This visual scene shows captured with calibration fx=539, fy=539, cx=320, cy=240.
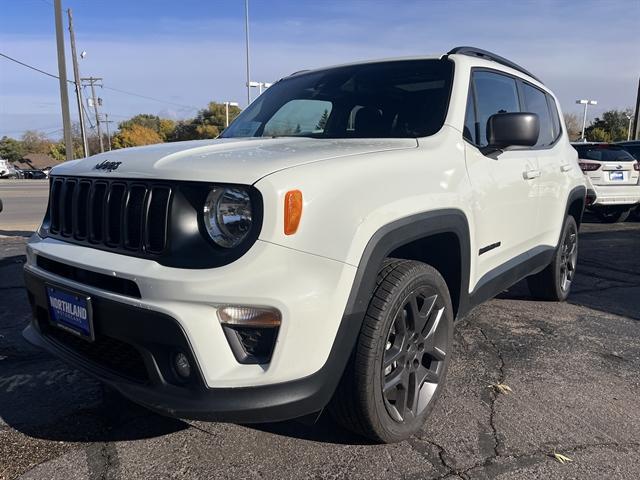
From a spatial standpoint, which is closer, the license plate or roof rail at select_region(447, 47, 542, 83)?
the license plate

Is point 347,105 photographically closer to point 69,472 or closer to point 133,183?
point 133,183

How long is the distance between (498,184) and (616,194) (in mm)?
8675

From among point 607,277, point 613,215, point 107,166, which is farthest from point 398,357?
point 613,215

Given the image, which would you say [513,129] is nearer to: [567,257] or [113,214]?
[113,214]

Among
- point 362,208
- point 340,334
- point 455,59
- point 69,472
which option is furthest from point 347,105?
point 69,472

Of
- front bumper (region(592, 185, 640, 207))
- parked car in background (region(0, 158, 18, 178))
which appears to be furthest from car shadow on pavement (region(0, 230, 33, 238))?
parked car in background (region(0, 158, 18, 178))

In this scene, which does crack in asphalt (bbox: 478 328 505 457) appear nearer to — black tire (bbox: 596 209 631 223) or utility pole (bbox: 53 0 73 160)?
black tire (bbox: 596 209 631 223)

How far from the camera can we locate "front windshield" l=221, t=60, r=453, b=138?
10.3ft

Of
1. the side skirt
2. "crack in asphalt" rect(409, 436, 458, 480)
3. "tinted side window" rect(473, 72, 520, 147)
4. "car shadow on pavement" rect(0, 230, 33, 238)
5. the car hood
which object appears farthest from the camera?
"car shadow on pavement" rect(0, 230, 33, 238)

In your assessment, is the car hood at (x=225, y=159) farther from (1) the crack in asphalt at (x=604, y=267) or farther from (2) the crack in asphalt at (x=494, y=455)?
(1) the crack in asphalt at (x=604, y=267)

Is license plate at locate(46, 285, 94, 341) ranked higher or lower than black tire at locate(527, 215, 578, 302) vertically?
higher

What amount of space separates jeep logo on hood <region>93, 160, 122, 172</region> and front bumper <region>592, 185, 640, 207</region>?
33.0ft

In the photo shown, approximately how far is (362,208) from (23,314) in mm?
3717

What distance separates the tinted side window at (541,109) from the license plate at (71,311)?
11.1 feet
